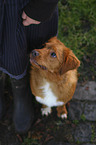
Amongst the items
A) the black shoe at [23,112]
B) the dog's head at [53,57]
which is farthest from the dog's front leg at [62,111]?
the dog's head at [53,57]

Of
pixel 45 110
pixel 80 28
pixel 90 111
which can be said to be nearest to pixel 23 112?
pixel 45 110

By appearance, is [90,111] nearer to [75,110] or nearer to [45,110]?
[75,110]

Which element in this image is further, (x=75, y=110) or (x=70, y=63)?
(x=75, y=110)

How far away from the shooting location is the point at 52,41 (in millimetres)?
1893

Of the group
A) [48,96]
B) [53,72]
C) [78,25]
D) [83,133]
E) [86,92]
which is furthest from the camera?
[78,25]

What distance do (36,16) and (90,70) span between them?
2015mm

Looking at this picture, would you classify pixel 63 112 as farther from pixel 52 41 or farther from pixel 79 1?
pixel 79 1

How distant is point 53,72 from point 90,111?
53.7 inches

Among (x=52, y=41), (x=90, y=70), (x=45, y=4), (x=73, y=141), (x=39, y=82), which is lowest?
(x=73, y=141)

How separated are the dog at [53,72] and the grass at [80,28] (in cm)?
105

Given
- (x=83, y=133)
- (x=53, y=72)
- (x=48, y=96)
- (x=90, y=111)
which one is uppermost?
(x=53, y=72)

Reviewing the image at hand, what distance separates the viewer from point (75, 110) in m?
2.80

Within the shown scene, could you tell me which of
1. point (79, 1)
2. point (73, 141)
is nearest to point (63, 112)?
point (73, 141)

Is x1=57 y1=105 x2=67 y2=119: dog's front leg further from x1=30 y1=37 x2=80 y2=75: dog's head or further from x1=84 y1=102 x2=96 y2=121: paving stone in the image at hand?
x1=30 y1=37 x2=80 y2=75: dog's head
